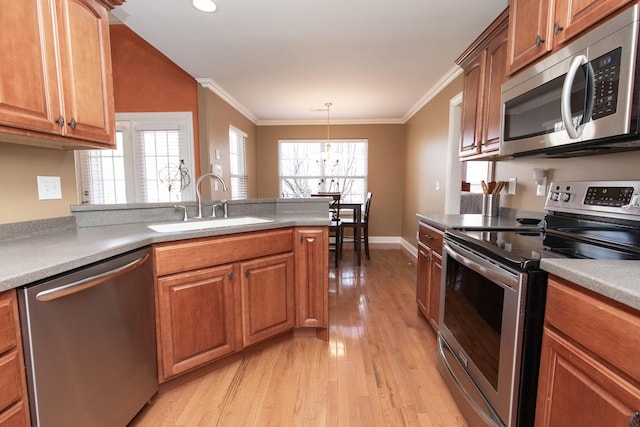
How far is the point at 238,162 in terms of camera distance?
4.76m

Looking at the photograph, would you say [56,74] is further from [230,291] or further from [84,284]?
[230,291]

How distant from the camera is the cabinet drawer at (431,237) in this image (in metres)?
1.98

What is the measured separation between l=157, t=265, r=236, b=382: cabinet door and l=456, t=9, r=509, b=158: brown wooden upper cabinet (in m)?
1.90

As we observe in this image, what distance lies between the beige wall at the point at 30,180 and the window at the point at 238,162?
2.65 m

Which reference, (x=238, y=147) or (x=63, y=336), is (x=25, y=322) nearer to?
(x=63, y=336)

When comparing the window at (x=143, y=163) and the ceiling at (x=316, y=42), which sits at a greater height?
the ceiling at (x=316, y=42)

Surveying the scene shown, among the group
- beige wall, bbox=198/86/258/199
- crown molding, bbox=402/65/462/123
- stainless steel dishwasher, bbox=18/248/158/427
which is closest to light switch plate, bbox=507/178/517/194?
crown molding, bbox=402/65/462/123

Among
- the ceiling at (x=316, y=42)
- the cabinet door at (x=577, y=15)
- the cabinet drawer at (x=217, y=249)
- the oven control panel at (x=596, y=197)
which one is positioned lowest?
the cabinet drawer at (x=217, y=249)

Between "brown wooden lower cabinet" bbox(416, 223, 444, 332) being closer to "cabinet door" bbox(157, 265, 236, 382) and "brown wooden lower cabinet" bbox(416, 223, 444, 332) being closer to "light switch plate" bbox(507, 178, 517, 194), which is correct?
"light switch plate" bbox(507, 178, 517, 194)

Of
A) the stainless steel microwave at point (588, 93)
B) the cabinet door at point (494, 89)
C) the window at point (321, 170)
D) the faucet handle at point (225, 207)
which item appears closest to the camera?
the stainless steel microwave at point (588, 93)

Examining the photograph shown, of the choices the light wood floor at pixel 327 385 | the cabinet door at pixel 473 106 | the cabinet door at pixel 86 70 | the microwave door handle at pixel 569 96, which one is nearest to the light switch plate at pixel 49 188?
the cabinet door at pixel 86 70

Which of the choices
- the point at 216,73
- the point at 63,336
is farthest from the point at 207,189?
the point at 63,336

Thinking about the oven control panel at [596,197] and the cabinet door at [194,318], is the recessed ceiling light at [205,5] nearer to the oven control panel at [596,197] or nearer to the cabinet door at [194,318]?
the cabinet door at [194,318]

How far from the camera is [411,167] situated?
497 cm
